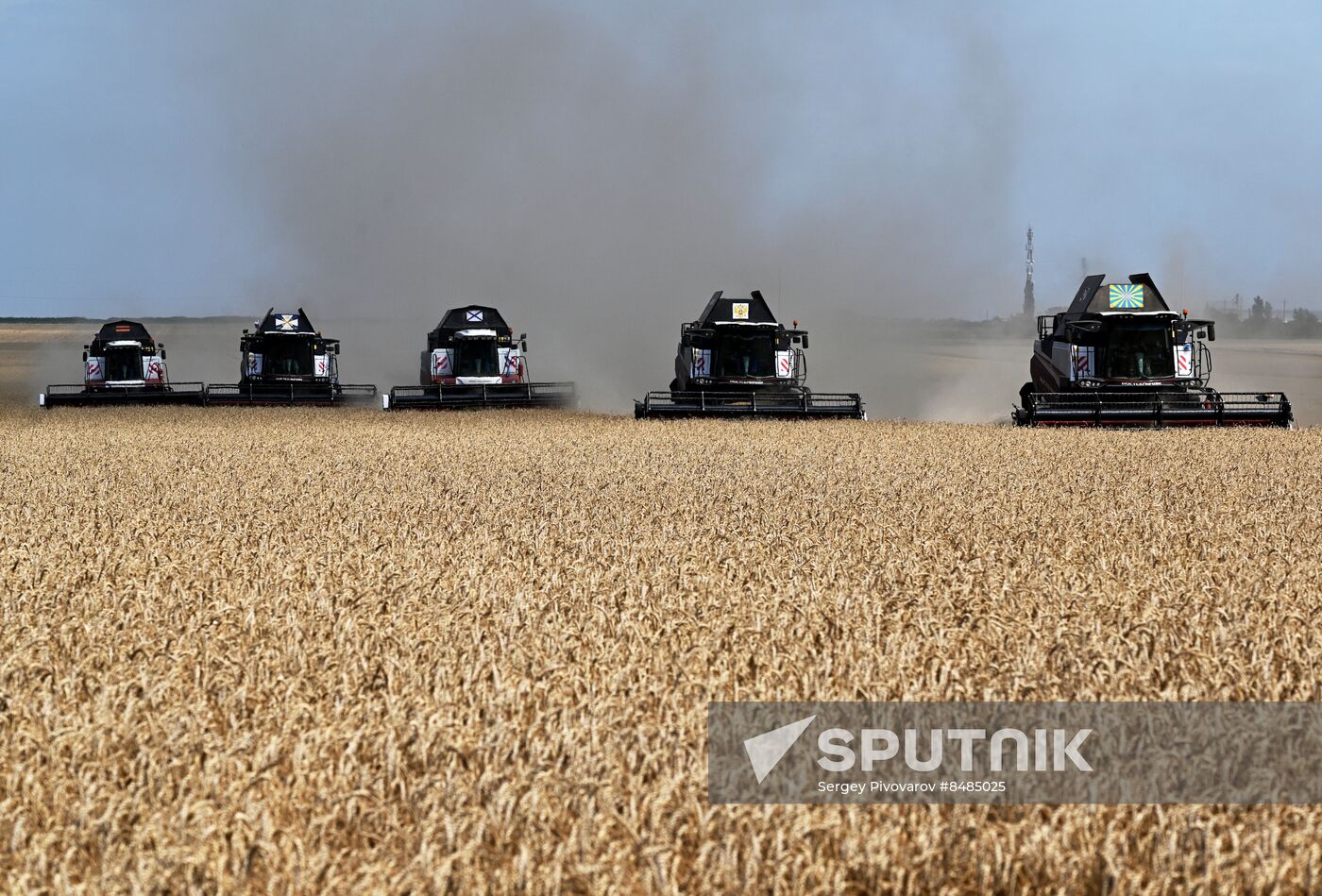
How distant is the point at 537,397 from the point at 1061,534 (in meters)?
24.4

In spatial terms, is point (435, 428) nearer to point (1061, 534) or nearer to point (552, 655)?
point (1061, 534)

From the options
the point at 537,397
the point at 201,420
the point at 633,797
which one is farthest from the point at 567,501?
the point at 537,397

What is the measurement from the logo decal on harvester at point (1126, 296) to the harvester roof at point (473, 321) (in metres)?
15.3

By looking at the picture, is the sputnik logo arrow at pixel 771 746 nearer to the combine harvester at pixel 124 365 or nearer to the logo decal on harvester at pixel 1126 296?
the logo decal on harvester at pixel 1126 296

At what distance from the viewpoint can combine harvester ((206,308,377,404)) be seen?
36.7 meters

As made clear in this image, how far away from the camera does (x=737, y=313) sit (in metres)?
30.8

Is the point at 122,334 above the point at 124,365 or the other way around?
above

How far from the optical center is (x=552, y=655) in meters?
6.24

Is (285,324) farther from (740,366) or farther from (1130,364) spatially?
(1130,364)

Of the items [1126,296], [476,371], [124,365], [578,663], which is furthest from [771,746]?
[124,365]

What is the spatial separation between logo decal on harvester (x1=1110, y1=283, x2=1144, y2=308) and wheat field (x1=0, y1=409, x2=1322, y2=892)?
13.7 metres

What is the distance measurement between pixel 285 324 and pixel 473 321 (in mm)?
5973

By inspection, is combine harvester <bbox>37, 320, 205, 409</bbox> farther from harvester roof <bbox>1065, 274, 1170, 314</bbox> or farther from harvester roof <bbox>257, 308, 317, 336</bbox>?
harvester roof <bbox>1065, 274, 1170, 314</bbox>

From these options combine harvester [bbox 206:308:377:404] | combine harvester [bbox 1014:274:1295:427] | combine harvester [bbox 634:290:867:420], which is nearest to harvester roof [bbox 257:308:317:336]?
combine harvester [bbox 206:308:377:404]
